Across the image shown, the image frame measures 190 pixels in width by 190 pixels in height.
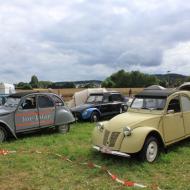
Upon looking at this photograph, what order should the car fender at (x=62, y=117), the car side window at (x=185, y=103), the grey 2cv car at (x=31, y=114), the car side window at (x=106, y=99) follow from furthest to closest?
the car side window at (x=106, y=99) < the car fender at (x=62, y=117) < the grey 2cv car at (x=31, y=114) < the car side window at (x=185, y=103)

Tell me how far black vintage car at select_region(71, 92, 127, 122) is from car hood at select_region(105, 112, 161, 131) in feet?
26.6

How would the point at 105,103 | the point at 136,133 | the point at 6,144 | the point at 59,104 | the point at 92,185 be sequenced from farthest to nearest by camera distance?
the point at 105,103
the point at 59,104
the point at 6,144
the point at 136,133
the point at 92,185

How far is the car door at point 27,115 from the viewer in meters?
12.0

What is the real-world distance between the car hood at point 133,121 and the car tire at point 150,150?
0.44m

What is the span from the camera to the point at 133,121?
8695 millimetres

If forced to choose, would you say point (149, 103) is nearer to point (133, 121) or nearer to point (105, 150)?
point (133, 121)

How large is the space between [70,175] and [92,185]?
2.85 ft

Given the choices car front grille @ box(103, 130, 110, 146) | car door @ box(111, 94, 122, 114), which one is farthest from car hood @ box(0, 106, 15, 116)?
car door @ box(111, 94, 122, 114)

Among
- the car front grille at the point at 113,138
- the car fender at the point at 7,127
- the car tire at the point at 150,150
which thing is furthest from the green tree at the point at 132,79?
the car front grille at the point at 113,138

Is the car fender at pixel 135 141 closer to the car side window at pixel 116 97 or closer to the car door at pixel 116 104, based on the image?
the car door at pixel 116 104

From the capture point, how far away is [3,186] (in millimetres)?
6871

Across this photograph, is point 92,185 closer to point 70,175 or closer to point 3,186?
point 70,175

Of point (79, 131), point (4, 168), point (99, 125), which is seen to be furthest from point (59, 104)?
point (4, 168)

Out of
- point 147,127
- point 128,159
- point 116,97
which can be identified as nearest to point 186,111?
point 147,127
